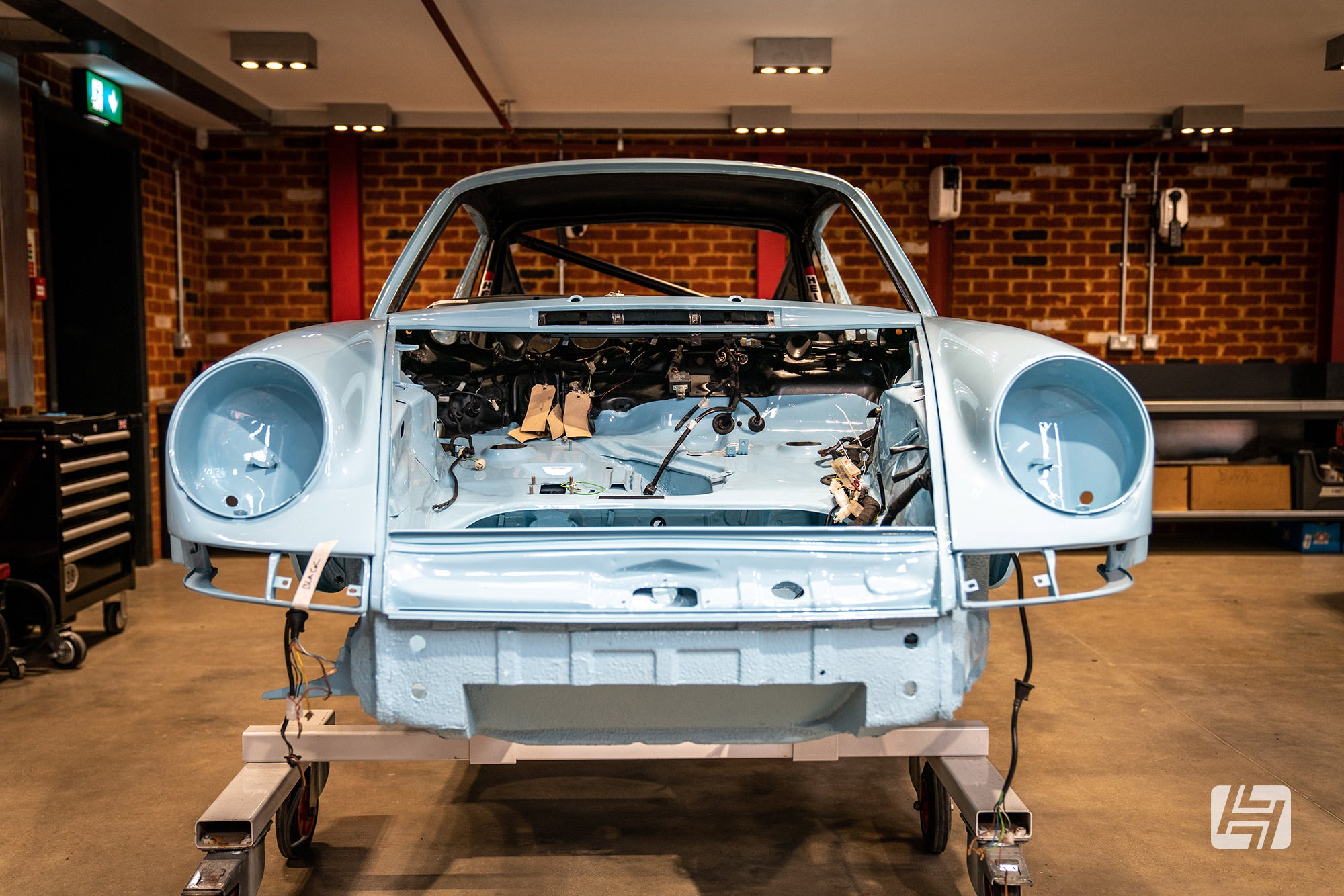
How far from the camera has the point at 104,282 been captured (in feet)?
17.4

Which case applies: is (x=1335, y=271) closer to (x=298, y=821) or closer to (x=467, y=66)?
(x=467, y=66)

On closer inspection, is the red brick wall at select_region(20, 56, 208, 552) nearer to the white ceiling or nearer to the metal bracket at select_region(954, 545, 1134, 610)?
the white ceiling

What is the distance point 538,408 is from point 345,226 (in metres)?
4.57

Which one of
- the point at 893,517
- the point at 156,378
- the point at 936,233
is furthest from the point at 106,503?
the point at 936,233

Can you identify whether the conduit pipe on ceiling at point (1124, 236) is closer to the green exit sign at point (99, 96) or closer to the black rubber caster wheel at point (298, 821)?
the black rubber caster wheel at point (298, 821)

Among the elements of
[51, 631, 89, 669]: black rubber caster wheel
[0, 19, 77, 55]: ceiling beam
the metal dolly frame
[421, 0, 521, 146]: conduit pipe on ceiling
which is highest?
[421, 0, 521, 146]: conduit pipe on ceiling

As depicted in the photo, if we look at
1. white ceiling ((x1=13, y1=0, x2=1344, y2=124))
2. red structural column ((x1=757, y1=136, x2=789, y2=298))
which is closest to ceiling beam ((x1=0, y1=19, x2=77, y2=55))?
white ceiling ((x1=13, y1=0, x2=1344, y2=124))

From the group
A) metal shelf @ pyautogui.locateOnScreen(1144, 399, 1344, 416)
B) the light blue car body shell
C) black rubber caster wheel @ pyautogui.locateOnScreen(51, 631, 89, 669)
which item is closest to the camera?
the light blue car body shell

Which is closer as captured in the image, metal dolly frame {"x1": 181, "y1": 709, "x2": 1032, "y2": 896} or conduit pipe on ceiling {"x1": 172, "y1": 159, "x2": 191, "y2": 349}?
metal dolly frame {"x1": 181, "y1": 709, "x2": 1032, "y2": 896}

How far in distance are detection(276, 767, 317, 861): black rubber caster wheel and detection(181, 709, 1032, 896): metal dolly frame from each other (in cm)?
10

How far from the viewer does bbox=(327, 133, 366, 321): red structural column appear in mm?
6160

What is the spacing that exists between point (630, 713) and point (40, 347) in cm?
434

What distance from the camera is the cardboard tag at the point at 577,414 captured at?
2.22m

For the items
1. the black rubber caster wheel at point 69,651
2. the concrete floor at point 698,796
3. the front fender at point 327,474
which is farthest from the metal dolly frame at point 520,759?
the black rubber caster wheel at point 69,651
